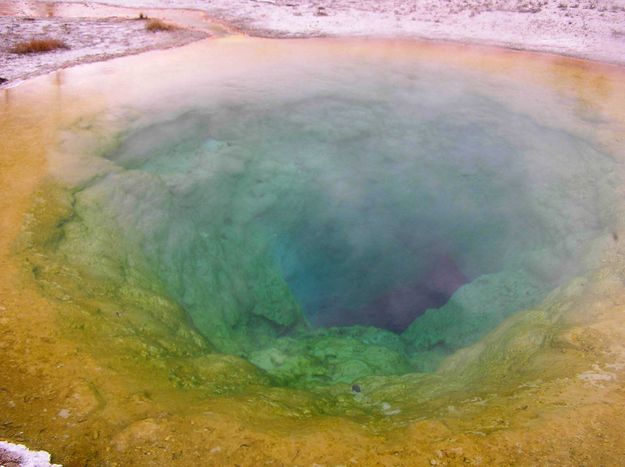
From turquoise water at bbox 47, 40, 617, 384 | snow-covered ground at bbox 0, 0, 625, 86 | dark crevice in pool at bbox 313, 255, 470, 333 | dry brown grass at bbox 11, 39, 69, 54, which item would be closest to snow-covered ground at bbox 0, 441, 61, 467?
turquoise water at bbox 47, 40, 617, 384

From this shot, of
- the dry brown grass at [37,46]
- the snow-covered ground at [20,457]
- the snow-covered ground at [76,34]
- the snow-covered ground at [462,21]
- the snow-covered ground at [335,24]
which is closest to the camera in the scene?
the snow-covered ground at [20,457]

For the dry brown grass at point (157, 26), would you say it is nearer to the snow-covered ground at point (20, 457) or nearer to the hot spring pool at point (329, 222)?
the hot spring pool at point (329, 222)

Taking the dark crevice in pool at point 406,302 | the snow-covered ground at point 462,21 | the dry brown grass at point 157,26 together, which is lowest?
the dark crevice in pool at point 406,302

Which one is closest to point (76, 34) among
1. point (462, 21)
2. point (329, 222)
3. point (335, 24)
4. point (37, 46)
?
point (37, 46)

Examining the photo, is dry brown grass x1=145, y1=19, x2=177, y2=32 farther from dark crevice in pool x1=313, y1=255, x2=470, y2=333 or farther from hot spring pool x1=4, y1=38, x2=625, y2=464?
dark crevice in pool x1=313, y1=255, x2=470, y2=333

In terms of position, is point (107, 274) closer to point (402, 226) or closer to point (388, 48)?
point (402, 226)

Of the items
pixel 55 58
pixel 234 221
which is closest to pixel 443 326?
pixel 234 221

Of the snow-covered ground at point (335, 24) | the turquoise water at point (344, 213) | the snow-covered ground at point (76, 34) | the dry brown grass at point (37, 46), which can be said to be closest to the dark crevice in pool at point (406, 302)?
the turquoise water at point (344, 213)
